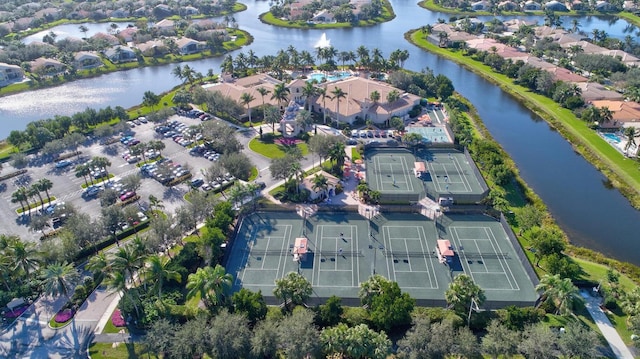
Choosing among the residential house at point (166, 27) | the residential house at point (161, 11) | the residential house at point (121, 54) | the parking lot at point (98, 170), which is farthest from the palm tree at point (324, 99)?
the residential house at point (161, 11)

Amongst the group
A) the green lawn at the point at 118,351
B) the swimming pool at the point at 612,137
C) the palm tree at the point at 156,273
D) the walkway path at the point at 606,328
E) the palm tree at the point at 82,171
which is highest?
the palm tree at the point at 156,273

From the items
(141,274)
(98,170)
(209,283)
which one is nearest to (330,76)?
(98,170)

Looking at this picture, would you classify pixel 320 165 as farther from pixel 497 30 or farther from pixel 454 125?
pixel 497 30

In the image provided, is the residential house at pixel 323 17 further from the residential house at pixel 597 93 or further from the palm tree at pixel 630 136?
the palm tree at pixel 630 136

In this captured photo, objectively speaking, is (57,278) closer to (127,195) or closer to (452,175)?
(127,195)

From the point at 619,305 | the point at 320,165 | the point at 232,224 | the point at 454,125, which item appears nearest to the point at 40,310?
the point at 232,224

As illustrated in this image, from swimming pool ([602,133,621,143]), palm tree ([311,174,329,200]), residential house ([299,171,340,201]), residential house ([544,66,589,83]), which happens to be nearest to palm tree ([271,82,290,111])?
residential house ([299,171,340,201])
